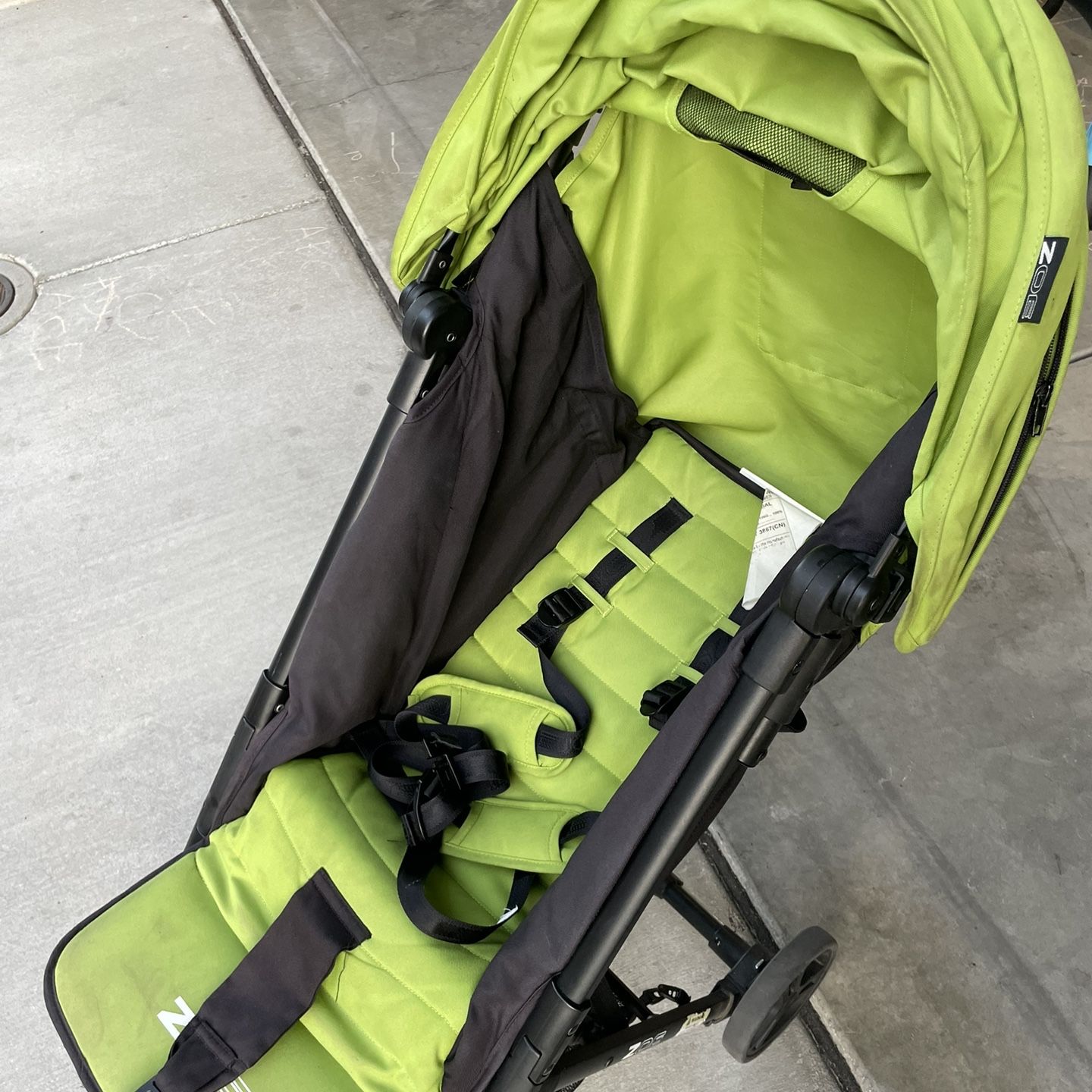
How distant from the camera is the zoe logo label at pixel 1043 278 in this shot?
0.74 metres

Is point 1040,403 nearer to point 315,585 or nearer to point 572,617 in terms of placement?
point 572,617

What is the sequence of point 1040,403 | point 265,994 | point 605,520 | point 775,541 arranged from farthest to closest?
point 605,520 → point 775,541 → point 265,994 → point 1040,403

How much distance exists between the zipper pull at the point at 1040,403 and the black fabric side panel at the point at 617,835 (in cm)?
8

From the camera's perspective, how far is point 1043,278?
2.45ft

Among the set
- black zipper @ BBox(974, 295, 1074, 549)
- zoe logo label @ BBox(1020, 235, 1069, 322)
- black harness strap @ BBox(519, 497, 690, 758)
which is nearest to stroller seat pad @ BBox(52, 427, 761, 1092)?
black harness strap @ BBox(519, 497, 690, 758)

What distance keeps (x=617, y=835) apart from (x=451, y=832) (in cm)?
32

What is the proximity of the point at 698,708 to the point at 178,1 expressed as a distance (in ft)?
9.70

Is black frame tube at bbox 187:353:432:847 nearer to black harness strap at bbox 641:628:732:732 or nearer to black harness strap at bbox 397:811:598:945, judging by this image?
black harness strap at bbox 397:811:598:945

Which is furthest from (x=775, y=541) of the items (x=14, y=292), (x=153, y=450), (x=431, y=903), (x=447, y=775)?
(x=14, y=292)

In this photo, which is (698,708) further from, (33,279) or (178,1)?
(178,1)

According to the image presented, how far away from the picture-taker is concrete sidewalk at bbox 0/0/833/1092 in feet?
5.20

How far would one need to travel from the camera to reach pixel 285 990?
1047mm

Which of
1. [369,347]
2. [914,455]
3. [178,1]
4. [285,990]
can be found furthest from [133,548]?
[178,1]

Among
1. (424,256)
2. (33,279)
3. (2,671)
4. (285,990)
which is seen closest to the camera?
(285,990)
